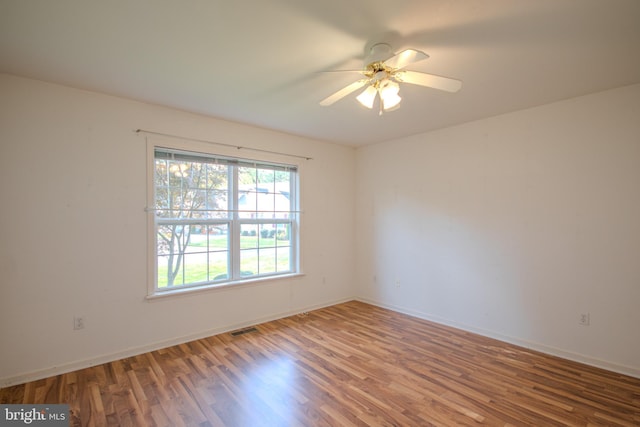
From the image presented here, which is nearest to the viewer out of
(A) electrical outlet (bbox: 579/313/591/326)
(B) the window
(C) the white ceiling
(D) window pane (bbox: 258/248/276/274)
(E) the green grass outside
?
(C) the white ceiling

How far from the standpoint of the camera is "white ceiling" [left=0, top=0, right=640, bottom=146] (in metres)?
1.62

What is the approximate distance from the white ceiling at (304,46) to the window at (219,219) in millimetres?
797

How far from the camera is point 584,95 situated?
2766mm

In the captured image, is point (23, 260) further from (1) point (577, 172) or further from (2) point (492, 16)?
(1) point (577, 172)

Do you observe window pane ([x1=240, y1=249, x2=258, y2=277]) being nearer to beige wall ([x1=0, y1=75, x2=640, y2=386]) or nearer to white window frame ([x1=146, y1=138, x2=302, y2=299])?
white window frame ([x1=146, y1=138, x2=302, y2=299])

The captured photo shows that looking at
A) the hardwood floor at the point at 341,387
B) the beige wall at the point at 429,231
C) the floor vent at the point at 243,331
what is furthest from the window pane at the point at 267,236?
the hardwood floor at the point at 341,387

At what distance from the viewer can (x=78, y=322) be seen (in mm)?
2613

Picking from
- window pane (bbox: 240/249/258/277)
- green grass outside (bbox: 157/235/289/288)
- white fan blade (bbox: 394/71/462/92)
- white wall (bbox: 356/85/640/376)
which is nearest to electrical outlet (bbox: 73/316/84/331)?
green grass outside (bbox: 157/235/289/288)

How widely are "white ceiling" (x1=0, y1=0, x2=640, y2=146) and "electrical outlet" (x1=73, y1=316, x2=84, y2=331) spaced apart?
6.59 ft

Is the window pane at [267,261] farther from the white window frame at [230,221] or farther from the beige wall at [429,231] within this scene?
the beige wall at [429,231]

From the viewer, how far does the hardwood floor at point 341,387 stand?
1996mm

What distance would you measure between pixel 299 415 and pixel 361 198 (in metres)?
3.33

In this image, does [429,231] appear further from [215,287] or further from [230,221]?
[215,287]

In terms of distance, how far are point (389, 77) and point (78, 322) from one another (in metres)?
3.26
